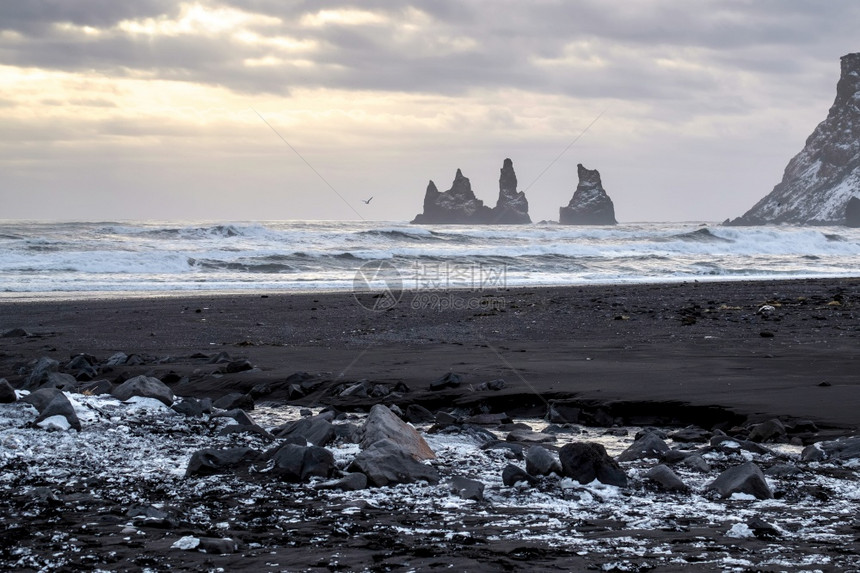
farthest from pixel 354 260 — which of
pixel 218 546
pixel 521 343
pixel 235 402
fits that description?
pixel 218 546

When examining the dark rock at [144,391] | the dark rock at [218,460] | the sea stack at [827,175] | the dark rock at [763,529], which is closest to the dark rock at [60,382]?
the dark rock at [144,391]

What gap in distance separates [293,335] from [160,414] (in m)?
4.85

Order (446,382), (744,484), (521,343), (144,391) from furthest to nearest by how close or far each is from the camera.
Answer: (521,343)
(446,382)
(144,391)
(744,484)

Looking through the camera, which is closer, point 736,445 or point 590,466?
point 590,466

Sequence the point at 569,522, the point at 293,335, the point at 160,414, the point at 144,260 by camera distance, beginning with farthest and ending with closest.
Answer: the point at 144,260 → the point at 293,335 → the point at 160,414 → the point at 569,522

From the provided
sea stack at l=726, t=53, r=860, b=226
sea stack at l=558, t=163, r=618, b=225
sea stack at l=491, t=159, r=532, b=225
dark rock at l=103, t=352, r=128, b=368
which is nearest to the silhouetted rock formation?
sea stack at l=491, t=159, r=532, b=225

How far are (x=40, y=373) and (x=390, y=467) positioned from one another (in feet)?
14.5

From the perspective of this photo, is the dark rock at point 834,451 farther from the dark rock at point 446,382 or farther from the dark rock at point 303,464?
the dark rock at point 446,382

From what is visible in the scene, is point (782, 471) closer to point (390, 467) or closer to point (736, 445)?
point (736, 445)

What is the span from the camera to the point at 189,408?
18.4ft

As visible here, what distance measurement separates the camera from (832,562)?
2715mm

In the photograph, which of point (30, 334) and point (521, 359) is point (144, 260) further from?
point (521, 359)

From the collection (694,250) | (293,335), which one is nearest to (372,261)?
(694,250)

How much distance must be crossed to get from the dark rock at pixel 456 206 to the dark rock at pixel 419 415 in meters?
123
